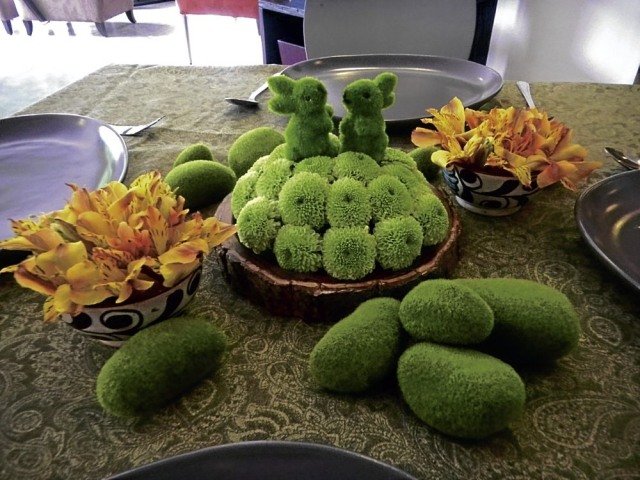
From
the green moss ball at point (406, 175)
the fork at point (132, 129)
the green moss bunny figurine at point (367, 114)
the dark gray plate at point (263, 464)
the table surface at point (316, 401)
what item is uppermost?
the green moss bunny figurine at point (367, 114)

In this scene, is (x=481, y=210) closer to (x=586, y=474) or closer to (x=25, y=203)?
(x=586, y=474)

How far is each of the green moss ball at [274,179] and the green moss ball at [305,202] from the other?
2 centimetres

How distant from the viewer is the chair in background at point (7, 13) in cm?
375

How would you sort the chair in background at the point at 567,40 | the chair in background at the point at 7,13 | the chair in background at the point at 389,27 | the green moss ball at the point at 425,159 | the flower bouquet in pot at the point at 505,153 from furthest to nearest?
the chair in background at the point at 7,13
the chair in background at the point at 567,40
the chair in background at the point at 389,27
the green moss ball at the point at 425,159
the flower bouquet in pot at the point at 505,153

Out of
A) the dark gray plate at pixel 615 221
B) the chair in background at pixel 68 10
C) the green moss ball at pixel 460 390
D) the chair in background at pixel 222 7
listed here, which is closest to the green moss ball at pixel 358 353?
the green moss ball at pixel 460 390

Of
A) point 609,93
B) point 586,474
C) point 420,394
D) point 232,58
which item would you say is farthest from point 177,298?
point 232,58

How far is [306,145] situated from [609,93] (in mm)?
771

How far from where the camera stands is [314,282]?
414 millimetres

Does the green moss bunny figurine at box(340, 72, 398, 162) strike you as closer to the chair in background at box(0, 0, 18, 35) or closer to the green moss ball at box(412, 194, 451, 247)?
the green moss ball at box(412, 194, 451, 247)

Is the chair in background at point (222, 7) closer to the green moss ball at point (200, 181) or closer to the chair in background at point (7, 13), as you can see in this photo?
the chair in background at point (7, 13)

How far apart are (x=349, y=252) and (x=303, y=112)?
135mm

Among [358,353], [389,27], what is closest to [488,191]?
[358,353]

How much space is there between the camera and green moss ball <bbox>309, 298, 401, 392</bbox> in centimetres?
34

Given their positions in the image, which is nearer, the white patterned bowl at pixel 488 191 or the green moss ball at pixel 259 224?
the green moss ball at pixel 259 224
